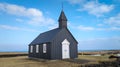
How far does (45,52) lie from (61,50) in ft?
11.1

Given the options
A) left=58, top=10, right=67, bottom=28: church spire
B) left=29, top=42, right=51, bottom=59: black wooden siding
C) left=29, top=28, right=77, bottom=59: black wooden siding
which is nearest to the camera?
left=29, top=28, right=77, bottom=59: black wooden siding

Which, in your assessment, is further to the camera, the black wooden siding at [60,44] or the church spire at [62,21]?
the church spire at [62,21]

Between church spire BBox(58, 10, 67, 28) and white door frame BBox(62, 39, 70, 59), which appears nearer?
white door frame BBox(62, 39, 70, 59)

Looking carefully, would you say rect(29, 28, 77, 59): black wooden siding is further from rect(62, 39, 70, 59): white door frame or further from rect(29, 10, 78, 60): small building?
rect(62, 39, 70, 59): white door frame

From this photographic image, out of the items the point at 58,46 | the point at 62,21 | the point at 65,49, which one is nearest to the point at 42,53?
the point at 58,46

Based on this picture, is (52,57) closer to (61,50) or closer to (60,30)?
(61,50)

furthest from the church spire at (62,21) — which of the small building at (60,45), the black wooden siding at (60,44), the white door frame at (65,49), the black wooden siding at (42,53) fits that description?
the black wooden siding at (42,53)

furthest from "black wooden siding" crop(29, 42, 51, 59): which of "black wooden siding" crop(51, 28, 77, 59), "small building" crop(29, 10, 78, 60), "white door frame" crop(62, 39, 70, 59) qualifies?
"white door frame" crop(62, 39, 70, 59)

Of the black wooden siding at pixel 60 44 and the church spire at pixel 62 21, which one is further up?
the church spire at pixel 62 21

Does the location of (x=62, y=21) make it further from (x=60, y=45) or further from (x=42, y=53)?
(x=42, y=53)

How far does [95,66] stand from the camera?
17.1 meters

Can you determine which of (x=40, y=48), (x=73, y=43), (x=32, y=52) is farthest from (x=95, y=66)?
(x=32, y=52)

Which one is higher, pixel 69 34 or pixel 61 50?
pixel 69 34

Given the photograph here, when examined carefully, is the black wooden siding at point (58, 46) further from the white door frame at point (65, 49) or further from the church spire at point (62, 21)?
the church spire at point (62, 21)
